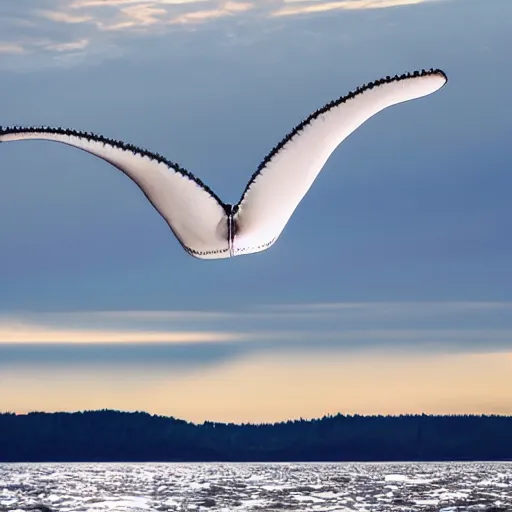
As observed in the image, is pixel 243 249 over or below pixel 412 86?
below

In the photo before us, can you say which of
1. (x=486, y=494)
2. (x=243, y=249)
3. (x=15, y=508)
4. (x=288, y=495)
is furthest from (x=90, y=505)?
(x=243, y=249)

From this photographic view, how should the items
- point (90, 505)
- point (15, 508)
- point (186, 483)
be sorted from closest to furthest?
point (15, 508) → point (90, 505) → point (186, 483)

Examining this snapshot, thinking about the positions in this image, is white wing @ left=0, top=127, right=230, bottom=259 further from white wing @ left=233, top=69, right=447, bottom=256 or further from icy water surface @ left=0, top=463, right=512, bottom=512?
icy water surface @ left=0, top=463, right=512, bottom=512

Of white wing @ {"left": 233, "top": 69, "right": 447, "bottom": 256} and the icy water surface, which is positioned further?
the icy water surface

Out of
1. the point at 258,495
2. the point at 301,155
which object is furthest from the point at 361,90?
the point at 258,495

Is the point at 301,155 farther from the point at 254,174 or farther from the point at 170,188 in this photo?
the point at 170,188

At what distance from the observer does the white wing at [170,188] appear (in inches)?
356

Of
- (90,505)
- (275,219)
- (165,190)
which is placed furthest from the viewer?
(90,505)

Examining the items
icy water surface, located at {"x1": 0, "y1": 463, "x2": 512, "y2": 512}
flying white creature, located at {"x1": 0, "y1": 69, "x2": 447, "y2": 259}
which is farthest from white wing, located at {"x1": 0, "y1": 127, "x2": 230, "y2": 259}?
icy water surface, located at {"x1": 0, "y1": 463, "x2": 512, "y2": 512}

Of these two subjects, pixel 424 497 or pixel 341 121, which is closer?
pixel 341 121

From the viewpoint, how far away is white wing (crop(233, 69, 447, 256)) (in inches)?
362

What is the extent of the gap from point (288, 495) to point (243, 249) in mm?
90131

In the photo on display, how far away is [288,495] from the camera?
98.5 m

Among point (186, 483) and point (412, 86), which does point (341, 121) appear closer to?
point (412, 86)
